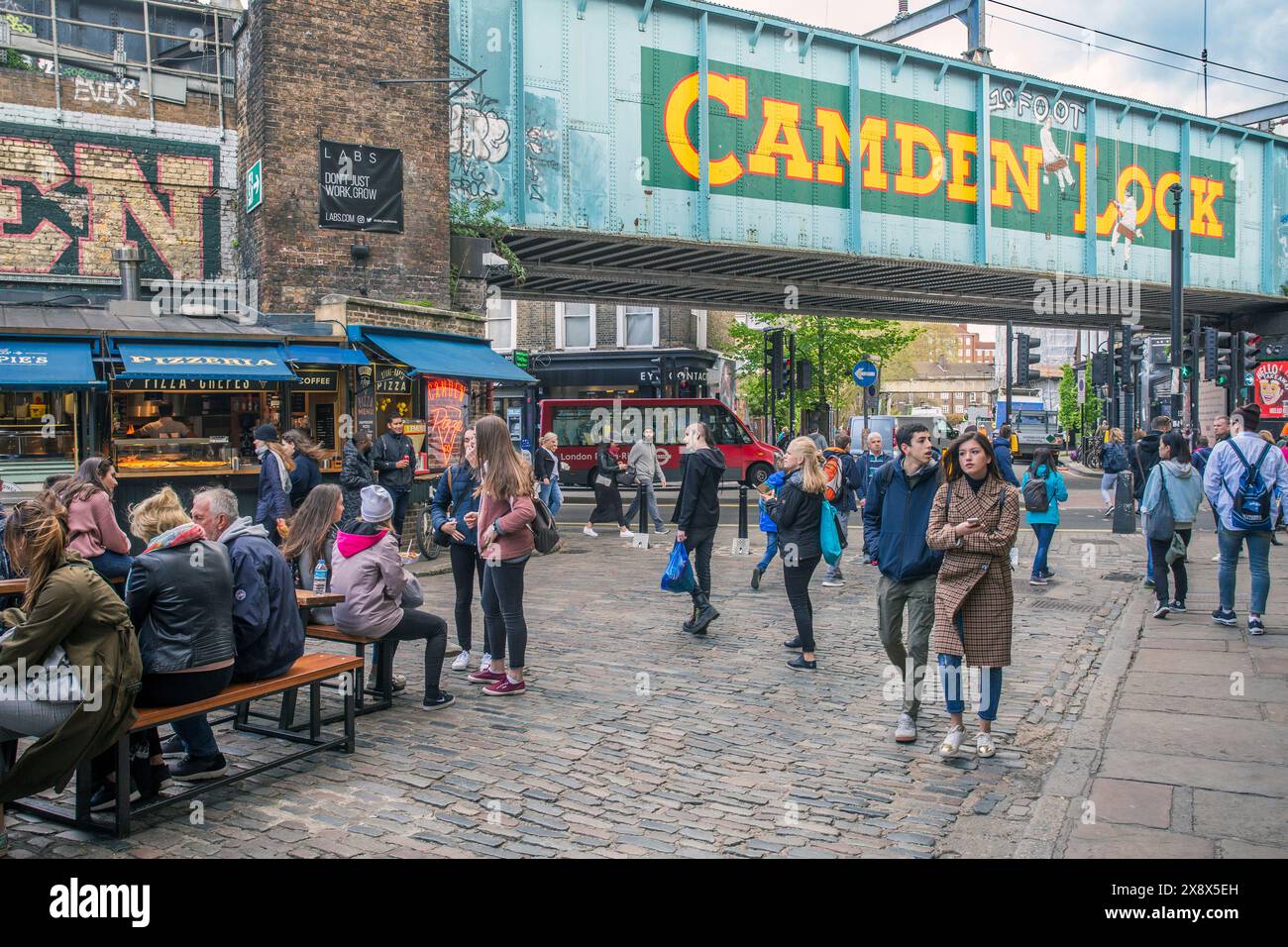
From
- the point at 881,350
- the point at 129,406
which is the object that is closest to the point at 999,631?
the point at 129,406

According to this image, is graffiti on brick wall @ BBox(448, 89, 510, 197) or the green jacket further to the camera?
graffiti on brick wall @ BBox(448, 89, 510, 197)

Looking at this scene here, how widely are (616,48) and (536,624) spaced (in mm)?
14371

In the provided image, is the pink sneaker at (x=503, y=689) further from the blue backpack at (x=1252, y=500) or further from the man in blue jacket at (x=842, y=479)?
the blue backpack at (x=1252, y=500)

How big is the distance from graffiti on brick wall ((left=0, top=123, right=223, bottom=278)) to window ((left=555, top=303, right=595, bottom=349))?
68.9 ft

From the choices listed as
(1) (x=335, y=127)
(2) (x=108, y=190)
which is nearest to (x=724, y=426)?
(1) (x=335, y=127)

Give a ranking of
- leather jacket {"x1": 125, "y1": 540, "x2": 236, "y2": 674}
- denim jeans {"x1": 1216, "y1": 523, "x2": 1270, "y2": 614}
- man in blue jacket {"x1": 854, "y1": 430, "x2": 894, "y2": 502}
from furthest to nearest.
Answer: man in blue jacket {"x1": 854, "y1": 430, "x2": 894, "y2": 502} < denim jeans {"x1": 1216, "y1": 523, "x2": 1270, "y2": 614} < leather jacket {"x1": 125, "y1": 540, "x2": 236, "y2": 674}

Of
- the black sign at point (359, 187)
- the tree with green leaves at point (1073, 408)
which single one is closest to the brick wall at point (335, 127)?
the black sign at point (359, 187)

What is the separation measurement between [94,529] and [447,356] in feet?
34.0

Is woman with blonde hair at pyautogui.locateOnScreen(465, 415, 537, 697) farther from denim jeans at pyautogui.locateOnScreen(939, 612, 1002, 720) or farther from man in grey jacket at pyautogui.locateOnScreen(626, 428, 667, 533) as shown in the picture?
man in grey jacket at pyautogui.locateOnScreen(626, 428, 667, 533)

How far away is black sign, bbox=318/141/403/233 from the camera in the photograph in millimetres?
16484

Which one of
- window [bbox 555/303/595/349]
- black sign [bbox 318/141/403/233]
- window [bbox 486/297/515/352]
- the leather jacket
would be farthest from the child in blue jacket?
window [bbox 486/297/515/352]

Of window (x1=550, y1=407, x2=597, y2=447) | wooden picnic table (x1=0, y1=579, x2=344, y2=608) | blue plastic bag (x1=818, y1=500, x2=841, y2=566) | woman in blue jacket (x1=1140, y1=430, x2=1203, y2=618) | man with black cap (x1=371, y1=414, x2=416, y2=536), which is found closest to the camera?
wooden picnic table (x1=0, y1=579, x2=344, y2=608)

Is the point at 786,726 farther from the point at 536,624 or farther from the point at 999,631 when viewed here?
the point at 536,624

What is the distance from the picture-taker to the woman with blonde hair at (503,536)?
6.77m
